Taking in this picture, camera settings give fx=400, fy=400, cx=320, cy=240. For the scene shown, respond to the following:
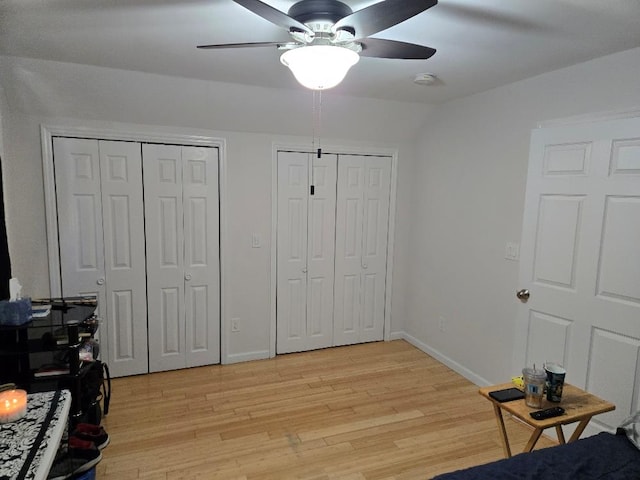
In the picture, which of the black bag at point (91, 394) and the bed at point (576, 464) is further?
the black bag at point (91, 394)

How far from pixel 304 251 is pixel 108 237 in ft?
5.69

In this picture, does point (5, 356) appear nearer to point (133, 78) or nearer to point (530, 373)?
point (133, 78)

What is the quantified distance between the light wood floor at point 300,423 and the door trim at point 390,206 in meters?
0.55

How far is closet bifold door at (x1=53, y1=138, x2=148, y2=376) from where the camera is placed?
3.15m

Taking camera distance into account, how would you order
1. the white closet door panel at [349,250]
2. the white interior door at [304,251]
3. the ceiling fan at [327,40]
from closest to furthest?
the ceiling fan at [327,40]
the white interior door at [304,251]
the white closet door panel at [349,250]

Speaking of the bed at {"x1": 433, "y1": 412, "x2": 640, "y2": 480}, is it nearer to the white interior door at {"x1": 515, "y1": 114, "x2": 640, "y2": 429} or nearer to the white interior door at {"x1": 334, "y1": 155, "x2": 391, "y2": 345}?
the white interior door at {"x1": 515, "y1": 114, "x2": 640, "y2": 429}

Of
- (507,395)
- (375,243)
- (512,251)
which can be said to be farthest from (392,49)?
(375,243)

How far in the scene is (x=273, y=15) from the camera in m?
1.44

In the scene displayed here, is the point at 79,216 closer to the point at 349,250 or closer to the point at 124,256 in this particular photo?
the point at 124,256

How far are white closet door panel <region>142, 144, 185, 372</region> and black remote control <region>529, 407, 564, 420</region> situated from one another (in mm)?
2840

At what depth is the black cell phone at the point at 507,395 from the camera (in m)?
1.99

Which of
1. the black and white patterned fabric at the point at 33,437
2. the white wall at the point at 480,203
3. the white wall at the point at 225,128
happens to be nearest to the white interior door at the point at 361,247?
the white wall at the point at 225,128

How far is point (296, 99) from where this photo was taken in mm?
3373

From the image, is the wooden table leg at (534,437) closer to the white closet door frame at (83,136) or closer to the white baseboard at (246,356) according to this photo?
the white baseboard at (246,356)
